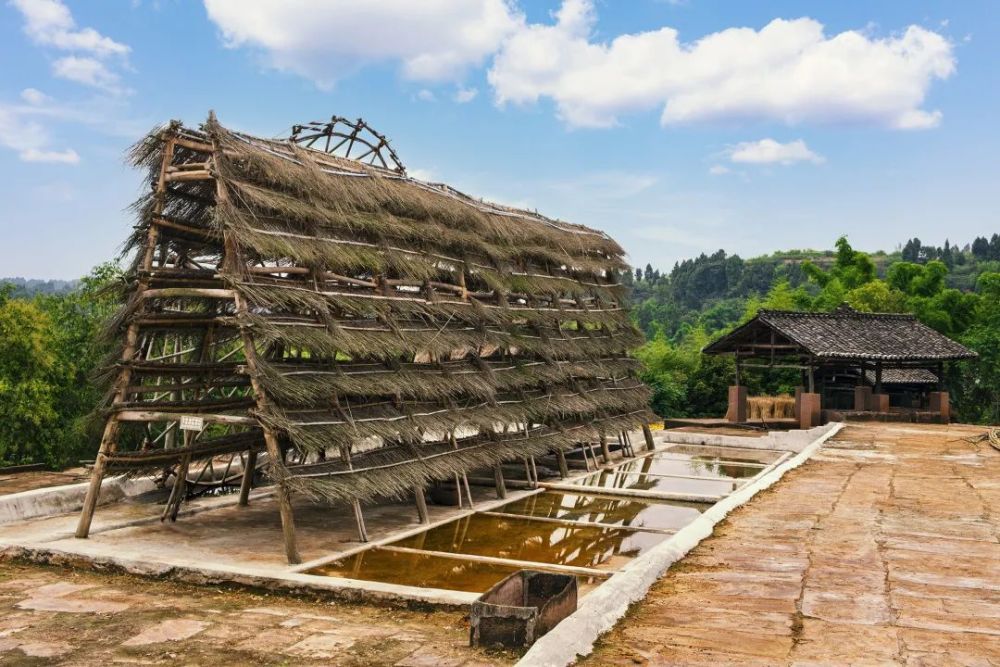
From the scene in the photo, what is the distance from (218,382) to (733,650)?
870 centimetres

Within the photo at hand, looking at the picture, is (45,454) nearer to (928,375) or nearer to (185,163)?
(185,163)

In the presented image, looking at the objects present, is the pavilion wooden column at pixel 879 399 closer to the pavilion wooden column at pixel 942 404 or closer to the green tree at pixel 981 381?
the pavilion wooden column at pixel 942 404

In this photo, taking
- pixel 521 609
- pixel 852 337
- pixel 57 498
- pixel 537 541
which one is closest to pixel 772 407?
pixel 852 337

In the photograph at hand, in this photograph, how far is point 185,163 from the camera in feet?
37.9

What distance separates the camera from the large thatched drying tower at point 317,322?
10594 mm

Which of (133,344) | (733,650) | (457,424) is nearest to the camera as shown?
(733,650)

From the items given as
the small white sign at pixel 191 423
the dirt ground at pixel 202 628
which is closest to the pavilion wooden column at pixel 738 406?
the small white sign at pixel 191 423

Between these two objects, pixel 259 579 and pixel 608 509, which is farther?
pixel 608 509

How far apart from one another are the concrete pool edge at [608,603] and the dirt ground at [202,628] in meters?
0.64

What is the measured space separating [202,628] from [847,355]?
22130mm

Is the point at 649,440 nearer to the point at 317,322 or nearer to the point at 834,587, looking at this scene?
the point at 317,322

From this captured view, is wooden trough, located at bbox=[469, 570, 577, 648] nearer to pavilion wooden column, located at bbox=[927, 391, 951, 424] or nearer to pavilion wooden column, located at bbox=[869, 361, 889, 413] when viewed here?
pavilion wooden column, located at bbox=[869, 361, 889, 413]

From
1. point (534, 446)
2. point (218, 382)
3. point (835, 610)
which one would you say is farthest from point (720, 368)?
point (835, 610)

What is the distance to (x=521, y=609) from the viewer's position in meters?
6.45
